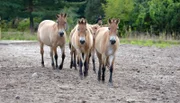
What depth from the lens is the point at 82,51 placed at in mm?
13352

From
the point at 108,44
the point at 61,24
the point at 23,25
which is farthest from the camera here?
the point at 23,25

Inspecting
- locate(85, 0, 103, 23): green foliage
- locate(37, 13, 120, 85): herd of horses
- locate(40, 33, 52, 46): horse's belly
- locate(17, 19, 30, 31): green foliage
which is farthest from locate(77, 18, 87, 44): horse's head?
locate(85, 0, 103, 23): green foliage

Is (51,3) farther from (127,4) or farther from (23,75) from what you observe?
(23,75)

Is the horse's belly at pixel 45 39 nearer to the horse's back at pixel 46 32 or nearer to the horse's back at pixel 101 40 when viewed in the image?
the horse's back at pixel 46 32

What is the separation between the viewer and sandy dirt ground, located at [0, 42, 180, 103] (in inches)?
368

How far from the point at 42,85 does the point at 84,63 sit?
2743mm

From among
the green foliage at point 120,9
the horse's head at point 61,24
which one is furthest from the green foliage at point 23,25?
the horse's head at point 61,24

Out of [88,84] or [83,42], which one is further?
[83,42]

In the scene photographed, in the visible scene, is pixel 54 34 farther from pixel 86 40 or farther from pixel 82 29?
pixel 82 29

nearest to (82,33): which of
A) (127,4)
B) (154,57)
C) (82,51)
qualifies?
(82,51)

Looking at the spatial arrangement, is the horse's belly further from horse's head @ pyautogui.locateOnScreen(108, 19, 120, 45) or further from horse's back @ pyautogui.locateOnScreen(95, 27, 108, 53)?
horse's head @ pyautogui.locateOnScreen(108, 19, 120, 45)

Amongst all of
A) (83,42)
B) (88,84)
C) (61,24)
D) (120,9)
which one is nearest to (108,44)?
(83,42)

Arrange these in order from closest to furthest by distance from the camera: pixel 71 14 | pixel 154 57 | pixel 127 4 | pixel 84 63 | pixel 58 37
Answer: pixel 84 63 < pixel 58 37 < pixel 154 57 < pixel 127 4 < pixel 71 14

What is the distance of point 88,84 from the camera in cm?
1153
